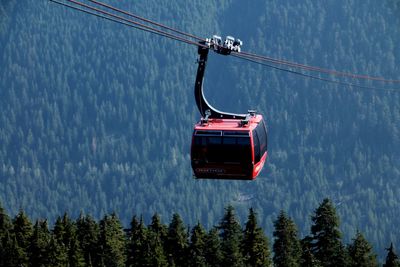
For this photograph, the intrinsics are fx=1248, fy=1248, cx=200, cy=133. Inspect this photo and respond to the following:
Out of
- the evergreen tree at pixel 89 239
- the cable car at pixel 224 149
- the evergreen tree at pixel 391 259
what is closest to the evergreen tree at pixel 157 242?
the evergreen tree at pixel 89 239

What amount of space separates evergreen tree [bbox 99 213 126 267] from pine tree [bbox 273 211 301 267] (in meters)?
15.2

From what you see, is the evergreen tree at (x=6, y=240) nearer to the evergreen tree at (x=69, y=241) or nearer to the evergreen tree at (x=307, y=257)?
the evergreen tree at (x=69, y=241)

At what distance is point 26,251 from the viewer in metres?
120

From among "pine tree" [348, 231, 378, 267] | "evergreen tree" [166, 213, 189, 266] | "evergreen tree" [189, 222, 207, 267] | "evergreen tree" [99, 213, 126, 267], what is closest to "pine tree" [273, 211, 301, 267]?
"pine tree" [348, 231, 378, 267]

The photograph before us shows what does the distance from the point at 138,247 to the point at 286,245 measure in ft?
47.2

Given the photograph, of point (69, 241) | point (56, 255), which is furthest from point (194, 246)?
point (56, 255)

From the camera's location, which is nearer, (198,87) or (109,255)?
(198,87)

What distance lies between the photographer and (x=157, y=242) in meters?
119

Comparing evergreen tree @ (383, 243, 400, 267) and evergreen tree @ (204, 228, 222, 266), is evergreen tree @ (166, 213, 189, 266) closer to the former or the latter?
evergreen tree @ (204, 228, 222, 266)

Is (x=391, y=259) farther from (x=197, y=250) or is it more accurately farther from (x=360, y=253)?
(x=197, y=250)

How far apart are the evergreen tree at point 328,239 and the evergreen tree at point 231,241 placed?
7.27 m

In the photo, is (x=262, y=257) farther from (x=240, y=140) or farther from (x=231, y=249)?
(x=240, y=140)

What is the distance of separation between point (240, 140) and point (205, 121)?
2218 millimetres

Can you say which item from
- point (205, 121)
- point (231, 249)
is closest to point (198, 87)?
point (205, 121)
